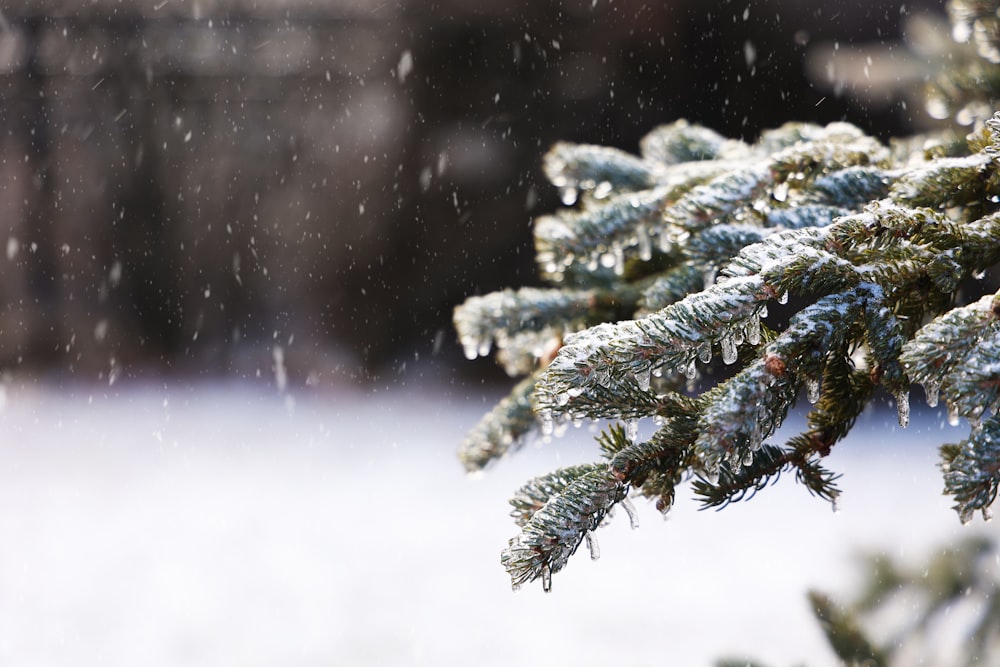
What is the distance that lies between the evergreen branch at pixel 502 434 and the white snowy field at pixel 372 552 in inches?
25.1

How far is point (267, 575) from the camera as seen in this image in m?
2.78

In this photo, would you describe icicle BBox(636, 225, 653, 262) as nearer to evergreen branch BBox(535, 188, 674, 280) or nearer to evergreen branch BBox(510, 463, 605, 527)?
evergreen branch BBox(535, 188, 674, 280)

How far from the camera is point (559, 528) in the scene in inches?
26.0

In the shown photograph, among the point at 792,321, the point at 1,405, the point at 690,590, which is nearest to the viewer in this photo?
the point at 792,321

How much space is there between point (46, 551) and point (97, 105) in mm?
3450

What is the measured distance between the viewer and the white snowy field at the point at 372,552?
2.22 meters

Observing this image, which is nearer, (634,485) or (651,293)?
(634,485)

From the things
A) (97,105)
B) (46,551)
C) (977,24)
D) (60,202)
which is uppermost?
(97,105)

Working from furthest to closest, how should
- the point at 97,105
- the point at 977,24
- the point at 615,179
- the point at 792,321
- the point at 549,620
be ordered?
the point at 97,105 → the point at 549,620 → the point at 615,179 → the point at 977,24 → the point at 792,321

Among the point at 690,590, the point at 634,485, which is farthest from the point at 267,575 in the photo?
the point at 634,485

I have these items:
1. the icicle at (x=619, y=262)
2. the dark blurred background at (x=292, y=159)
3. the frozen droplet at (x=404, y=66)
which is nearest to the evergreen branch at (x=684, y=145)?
the icicle at (x=619, y=262)

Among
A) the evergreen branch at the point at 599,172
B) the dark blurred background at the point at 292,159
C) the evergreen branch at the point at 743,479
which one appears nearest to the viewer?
the evergreen branch at the point at 743,479

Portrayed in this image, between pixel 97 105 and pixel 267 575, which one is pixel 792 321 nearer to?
pixel 267 575

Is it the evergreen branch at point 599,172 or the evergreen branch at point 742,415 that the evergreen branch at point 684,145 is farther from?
the evergreen branch at point 742,415
